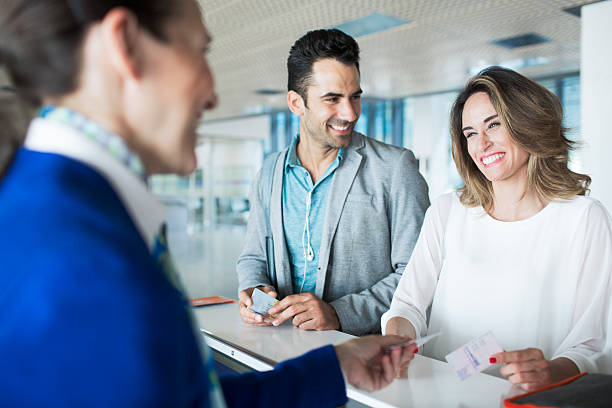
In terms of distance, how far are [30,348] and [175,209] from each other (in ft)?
47.2

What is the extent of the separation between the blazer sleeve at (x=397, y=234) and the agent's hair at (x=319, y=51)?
0.54m

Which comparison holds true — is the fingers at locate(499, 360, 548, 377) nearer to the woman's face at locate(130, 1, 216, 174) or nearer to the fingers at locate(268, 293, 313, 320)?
the fingers at locate(268, 293, 313, 320)

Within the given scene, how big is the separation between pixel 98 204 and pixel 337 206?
5.80 feet

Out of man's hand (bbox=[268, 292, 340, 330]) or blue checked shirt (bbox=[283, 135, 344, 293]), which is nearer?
man's hand (bbox=[268, 292, 340, 330])

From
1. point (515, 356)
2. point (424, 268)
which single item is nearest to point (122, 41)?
point (515, 356)

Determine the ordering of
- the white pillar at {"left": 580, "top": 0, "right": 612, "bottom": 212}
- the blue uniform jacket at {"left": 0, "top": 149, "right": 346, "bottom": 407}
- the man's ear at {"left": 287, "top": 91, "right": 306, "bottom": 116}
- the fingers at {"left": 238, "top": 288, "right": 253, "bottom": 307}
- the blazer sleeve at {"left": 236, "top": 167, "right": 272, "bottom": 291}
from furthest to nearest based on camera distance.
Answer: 1. the white pillar at {"left": 580, "top": 0, "right": 612, "bottom": 212}
2. the man's ear at {"left": 287, "top": 91, "right": 306, "bottom": 116}
3. the blazer sleeve at {"left": 236, "top": 167, "right": 272, "bottom": 291}
4. the fingers at {"left": 238, "top": 288, "right": 253, "bottom": 307}
5. the blue uniform jacket at {"left": 0, "top": 149, "right": 346, "bottom": 407}

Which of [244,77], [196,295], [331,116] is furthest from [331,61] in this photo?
[244,77]

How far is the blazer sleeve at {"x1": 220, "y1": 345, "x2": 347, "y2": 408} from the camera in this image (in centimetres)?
92

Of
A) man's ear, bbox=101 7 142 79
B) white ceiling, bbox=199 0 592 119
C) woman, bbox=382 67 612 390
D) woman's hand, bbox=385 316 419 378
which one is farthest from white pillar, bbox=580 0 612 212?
man's ear, bbox=101 7 142 79

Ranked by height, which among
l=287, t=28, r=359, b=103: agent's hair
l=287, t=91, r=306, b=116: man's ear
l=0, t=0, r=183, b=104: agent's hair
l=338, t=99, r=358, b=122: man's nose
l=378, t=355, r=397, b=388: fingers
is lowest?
l=378, t=355, r=397, b=388: fingers

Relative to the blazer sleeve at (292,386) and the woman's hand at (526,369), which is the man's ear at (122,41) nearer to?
the blazer sleeve at (292,386)

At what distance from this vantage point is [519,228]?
6.04 feet

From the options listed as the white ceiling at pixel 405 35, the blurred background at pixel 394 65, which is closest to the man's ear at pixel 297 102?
the blurred background at pixel 394 65

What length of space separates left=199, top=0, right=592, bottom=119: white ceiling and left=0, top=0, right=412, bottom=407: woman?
4366mm
